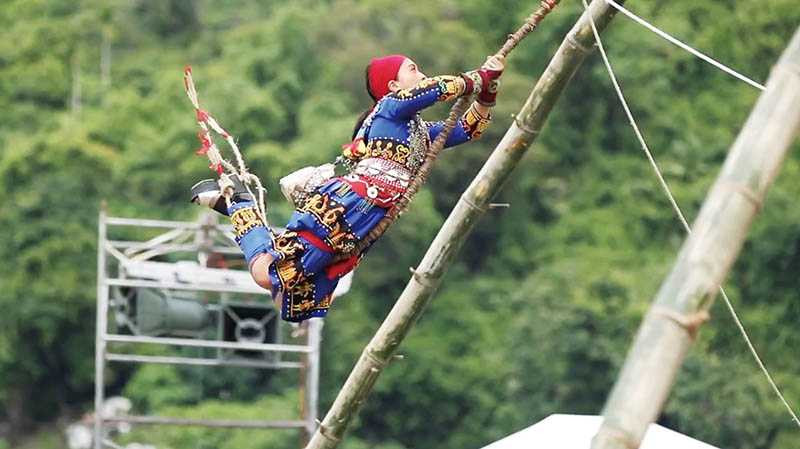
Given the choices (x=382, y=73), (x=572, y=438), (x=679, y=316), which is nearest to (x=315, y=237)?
(x=382, y=73)

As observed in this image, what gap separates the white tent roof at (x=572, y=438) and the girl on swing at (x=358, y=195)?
864mm

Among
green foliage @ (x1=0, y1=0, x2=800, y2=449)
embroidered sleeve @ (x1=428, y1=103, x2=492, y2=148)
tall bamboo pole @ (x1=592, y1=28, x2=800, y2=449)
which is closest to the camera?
tall bamboo pole @ (x1=592, y1=28, x2=800, y2=449)

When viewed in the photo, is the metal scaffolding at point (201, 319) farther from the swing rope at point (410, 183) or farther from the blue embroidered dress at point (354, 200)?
the blue embroidered dress at point (354, 200)

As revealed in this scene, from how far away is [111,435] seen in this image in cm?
2578

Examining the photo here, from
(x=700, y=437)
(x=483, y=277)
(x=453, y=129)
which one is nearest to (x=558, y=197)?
(x=483, y=277)

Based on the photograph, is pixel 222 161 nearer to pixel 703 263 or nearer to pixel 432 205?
pixel 703 263

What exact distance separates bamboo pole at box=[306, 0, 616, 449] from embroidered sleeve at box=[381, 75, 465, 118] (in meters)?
0.20

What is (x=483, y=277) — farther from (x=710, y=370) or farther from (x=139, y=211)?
(x=710, y=370)

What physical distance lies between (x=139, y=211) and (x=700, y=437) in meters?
9.14

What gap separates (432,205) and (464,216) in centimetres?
2187

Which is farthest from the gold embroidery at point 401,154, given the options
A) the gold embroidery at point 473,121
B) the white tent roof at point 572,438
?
the white tent roof at point 572,438

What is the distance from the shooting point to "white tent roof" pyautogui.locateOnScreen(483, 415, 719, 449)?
22.7 feet

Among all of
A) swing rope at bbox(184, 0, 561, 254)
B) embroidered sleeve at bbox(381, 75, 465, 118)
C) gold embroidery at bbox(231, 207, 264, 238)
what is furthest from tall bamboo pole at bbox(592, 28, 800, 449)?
gold embroidery at bbox(231, 207, 264, 238)

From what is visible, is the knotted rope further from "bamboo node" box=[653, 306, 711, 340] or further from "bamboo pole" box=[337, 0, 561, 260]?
"bamboo node" box=[653, 306, 711, 340]
